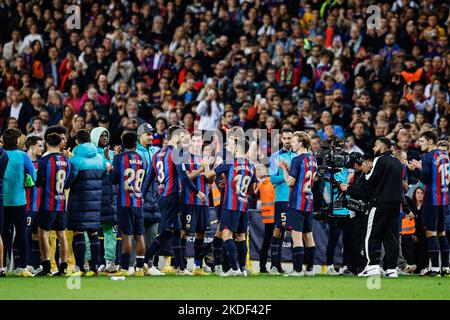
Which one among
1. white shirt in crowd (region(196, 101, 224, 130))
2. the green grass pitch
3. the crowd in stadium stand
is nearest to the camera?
the green grass pitch

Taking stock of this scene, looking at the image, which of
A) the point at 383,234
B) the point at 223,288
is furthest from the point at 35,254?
the point at 383,234

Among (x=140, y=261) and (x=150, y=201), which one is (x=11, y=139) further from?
(x=140, y=261)

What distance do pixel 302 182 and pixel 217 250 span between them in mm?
2066

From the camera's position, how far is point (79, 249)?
15.8 m

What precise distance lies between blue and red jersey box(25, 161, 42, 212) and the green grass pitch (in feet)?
6.01

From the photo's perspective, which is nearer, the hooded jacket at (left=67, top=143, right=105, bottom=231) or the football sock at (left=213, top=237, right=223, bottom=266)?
the hooded jacket at (left=67, top=143, right=105, bottom=231)

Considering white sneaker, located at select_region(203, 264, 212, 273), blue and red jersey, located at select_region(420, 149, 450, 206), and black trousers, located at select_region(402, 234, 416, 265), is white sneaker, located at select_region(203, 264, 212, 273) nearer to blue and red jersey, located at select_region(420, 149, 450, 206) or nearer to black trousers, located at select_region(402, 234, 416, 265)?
black trousers, located at select_region(402, 234, 416, 265)

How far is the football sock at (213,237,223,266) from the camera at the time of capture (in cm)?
1680

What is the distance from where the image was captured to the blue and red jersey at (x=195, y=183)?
16.6 m

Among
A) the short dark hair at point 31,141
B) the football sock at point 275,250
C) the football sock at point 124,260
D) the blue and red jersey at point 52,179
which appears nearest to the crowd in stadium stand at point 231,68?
the football sock at point 275,250

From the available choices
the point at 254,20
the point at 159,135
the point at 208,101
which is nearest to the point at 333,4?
the point at 254,20

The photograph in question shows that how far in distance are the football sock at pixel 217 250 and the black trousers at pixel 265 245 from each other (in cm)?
72

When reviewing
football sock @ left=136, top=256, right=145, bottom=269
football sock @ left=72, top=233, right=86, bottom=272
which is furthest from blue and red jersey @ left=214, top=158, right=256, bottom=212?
football sock @ left=72, top=233, right=86, bottom=272

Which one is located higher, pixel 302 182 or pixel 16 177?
pixel 16 177
